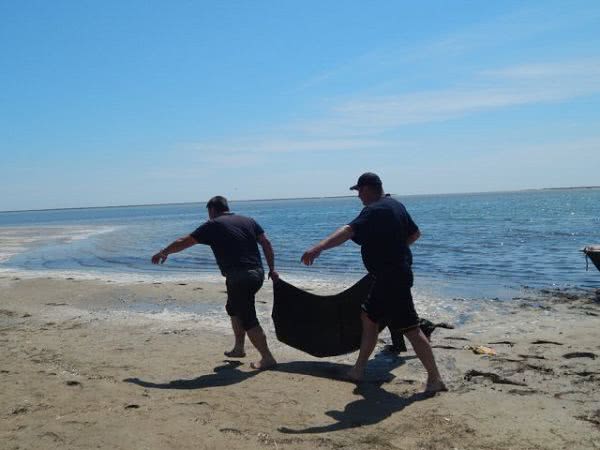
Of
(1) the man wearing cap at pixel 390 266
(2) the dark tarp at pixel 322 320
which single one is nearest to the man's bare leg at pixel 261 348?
(2) the dark tarp at pixel 322 320

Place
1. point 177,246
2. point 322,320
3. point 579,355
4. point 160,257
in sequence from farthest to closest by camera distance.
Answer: point 322,320, point 579,355, point 160,257, point 177,246

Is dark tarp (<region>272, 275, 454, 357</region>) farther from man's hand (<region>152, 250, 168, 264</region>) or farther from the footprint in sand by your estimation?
the footprint in sand

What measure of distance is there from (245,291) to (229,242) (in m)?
0.55

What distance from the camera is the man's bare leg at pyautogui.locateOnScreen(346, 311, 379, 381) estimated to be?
5.27m

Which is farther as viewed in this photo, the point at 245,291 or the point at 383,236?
the point at 245,291

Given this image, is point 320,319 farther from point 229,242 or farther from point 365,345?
point 229,242

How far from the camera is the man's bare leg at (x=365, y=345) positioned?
5.27 m

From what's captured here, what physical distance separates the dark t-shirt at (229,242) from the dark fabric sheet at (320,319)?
68cm

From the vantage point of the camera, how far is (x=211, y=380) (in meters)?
→ 5.56

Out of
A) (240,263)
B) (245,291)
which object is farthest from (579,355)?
(240,263)

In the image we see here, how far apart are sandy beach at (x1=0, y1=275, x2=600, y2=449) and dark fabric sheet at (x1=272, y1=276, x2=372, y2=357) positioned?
21 centimetres

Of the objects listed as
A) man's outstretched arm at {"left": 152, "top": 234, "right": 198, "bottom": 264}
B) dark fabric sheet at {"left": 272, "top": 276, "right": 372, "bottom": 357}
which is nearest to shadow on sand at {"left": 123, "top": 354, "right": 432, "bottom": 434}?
dark fabric sheet at {"left": 272, "top": 276, "right": 372, "bottom": 357}

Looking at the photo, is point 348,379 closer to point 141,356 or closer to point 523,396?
point 523,396

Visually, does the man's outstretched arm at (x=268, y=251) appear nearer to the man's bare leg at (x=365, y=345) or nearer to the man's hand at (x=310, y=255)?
the man's bare leg at (x=365, y=345)
